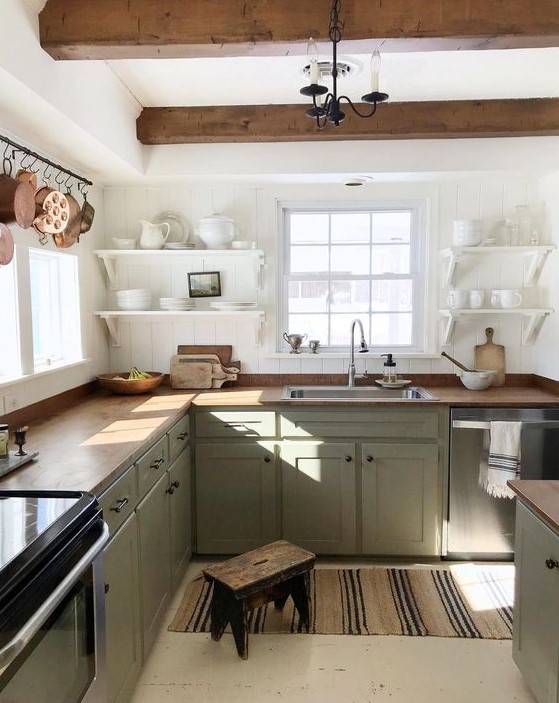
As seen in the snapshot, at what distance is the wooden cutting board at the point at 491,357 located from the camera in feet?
11.5

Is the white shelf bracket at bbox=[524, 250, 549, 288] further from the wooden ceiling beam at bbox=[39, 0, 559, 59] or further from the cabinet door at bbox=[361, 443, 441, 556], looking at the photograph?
the wooden ceiling beam at bbox=[39, 0, 559, 59]

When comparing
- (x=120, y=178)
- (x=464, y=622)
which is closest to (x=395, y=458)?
(x=464, y=622)

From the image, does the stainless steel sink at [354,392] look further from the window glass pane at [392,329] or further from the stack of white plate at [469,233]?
the stack of white plate at [469,233]

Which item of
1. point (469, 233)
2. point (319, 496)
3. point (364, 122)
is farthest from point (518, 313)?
point (319, 496)

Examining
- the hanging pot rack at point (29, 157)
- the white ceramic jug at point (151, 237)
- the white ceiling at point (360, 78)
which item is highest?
the white ceiling at point (360, 78)

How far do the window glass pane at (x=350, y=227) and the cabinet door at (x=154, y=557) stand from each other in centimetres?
193

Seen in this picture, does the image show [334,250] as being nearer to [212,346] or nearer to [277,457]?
[212,346]

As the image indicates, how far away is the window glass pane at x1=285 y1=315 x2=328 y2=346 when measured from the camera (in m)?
3.70

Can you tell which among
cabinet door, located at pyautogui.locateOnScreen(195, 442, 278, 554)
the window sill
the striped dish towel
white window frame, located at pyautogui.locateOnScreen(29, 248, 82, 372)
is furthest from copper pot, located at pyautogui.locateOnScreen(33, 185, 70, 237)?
the striped dish towel

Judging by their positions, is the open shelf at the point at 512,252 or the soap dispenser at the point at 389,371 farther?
the soap dispenser at the point at 389,371

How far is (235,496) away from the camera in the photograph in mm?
3094

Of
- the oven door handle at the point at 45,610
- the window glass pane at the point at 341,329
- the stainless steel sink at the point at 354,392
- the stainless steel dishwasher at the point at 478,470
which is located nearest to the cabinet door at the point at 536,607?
the stainless steel dishwasher at the point at 478,470

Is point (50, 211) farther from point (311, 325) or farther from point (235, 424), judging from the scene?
point (311, 325)

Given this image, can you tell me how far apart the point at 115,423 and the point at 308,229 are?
1834 mm
